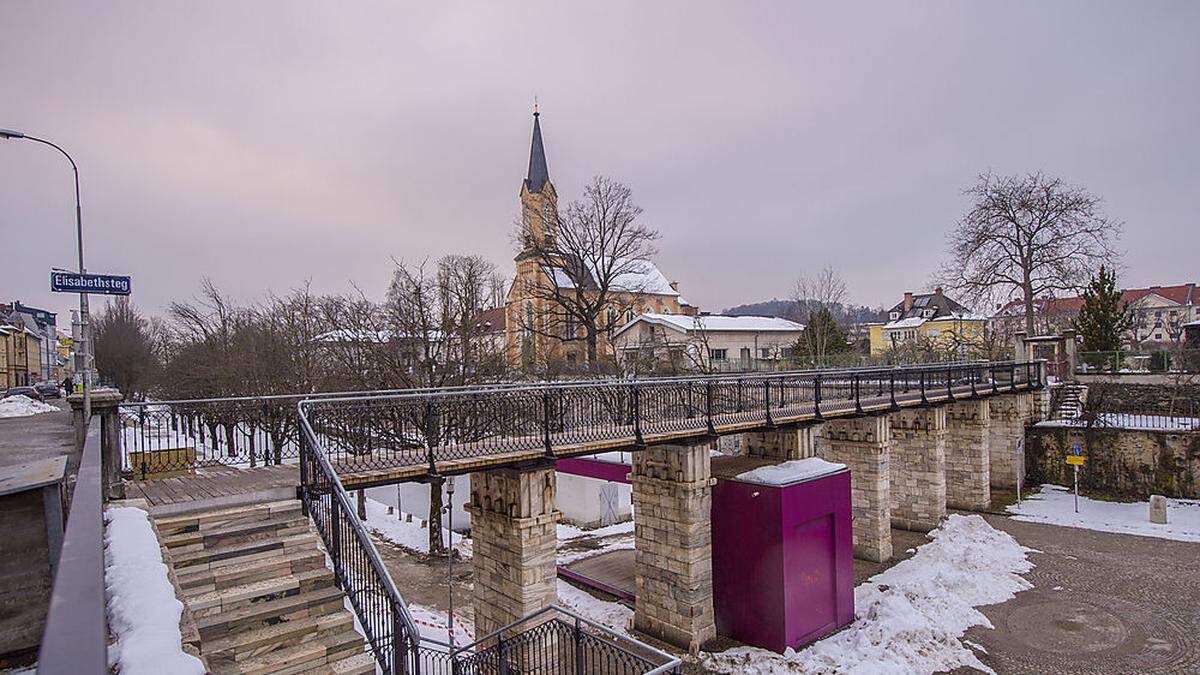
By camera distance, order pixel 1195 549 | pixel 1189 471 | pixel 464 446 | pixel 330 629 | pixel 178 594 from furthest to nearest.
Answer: pixel 1189 471 < pixel 1195 549 < pixel 464 446 < pixel 330 629 < pixel 178 594

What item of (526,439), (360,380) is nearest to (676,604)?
(526,439)

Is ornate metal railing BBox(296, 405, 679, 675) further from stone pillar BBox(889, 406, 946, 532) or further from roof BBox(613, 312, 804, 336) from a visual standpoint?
roof BBox(613, 312, 804, 336)

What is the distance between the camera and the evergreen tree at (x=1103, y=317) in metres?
34.9

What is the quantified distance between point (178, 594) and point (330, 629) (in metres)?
1.64

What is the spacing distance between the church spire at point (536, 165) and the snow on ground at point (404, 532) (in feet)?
107

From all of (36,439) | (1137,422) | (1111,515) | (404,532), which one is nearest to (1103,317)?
(1137,422)

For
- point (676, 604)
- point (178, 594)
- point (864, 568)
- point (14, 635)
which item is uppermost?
point (178, 594)

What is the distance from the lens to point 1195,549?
17.3 m

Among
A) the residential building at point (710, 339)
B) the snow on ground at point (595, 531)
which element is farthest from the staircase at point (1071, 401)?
the snow on ground at point (595, 531)

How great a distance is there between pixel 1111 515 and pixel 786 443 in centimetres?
1493

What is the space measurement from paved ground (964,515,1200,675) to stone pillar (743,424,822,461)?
5.08 metres

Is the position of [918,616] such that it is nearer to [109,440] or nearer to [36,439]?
[109,440]

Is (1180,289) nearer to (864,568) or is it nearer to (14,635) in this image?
(864,568)

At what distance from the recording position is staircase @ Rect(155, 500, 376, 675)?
18.4ft
